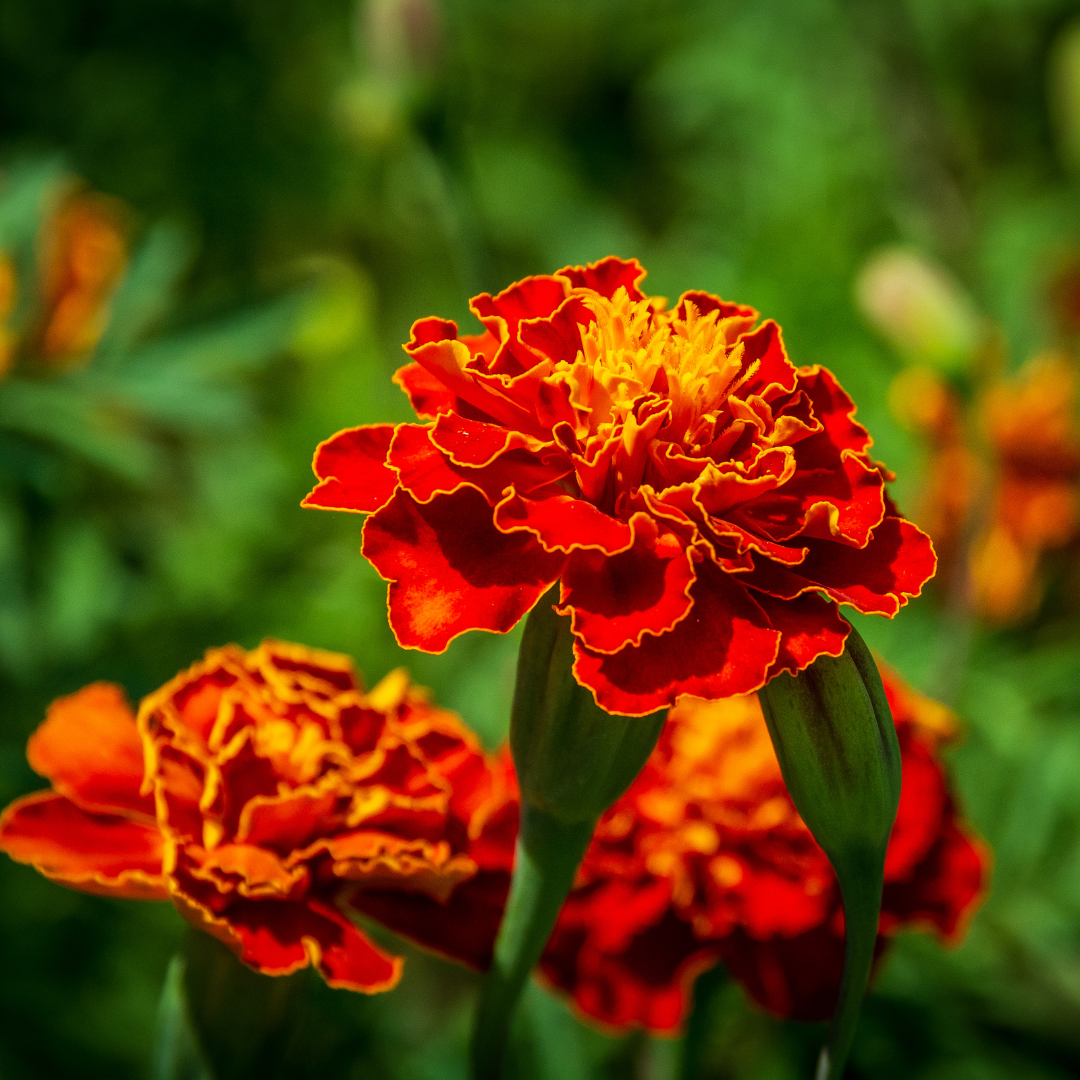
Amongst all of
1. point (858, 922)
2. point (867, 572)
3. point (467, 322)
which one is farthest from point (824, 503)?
point (467, 322)

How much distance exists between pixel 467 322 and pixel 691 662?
0.87 metres

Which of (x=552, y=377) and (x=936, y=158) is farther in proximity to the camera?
(x=936, y=158)

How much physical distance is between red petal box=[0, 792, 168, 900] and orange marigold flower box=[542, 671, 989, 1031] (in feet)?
0.57

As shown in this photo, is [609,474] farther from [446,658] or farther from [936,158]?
[936,158]

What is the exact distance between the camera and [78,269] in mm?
1171

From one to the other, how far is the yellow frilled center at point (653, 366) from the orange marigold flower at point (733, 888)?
182 millimetres

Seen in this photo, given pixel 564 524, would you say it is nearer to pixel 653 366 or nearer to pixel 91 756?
pixel 653 366

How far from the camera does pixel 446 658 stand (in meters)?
1.01

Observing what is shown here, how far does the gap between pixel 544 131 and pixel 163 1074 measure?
152 centimetres

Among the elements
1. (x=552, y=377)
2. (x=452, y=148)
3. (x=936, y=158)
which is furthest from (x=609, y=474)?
(x=936, y=158)

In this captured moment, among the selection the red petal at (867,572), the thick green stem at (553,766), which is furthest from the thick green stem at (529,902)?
the red petal at (867,572)

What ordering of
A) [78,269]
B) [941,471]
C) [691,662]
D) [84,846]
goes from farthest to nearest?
1. [78,269]
2. [941,471]
3. [84,846]
4. [691,662]

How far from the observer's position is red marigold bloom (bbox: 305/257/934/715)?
38 cm

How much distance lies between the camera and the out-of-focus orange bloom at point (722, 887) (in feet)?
1.77
